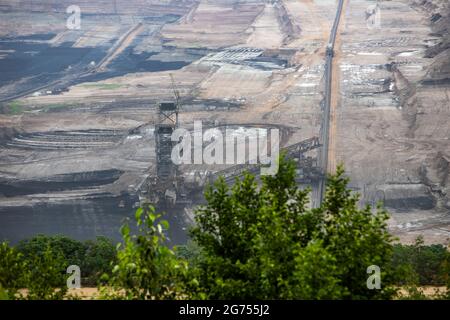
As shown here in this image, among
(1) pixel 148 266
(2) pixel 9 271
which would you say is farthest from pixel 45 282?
(1) pixel 148 266

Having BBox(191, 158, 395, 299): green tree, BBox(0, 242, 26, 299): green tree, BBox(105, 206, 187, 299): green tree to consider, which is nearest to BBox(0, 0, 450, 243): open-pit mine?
BBox(191, 158, 395, 299): green tree

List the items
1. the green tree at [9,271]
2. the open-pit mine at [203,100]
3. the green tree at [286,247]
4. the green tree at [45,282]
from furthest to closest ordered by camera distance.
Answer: the open-pit mine at [203,100], the green tree at [9,271], the green tree at [45,282], the green tree at [286,247]

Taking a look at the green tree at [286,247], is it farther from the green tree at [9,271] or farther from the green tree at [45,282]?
the green tree at [9,271]

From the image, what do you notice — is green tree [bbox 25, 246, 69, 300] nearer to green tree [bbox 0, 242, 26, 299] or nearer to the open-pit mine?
green tree [bbox 0, 242, 26, 299]

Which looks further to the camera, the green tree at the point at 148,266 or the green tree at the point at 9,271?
the green tree at the point at 9,271

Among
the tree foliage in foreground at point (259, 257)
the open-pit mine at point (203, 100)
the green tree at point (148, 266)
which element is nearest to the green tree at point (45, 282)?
the tree foliage in foreground at point (259, 257)

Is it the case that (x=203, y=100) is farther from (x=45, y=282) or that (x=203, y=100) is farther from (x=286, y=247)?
(x=286, y=247)

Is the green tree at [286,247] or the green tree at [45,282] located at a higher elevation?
the green tree at [286,247]

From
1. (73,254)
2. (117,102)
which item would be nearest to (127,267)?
(73,254)

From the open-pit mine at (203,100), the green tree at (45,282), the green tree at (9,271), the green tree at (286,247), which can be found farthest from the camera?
the open-pit mine at (203,100)
